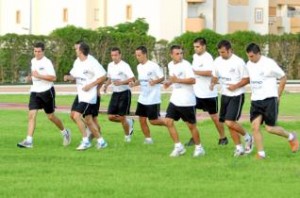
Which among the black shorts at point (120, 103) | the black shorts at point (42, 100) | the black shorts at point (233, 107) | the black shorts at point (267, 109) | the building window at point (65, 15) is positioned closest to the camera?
the black shorts at point (267, 109)

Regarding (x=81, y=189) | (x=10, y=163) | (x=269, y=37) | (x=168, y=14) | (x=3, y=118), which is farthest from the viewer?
(x=168, y=14)

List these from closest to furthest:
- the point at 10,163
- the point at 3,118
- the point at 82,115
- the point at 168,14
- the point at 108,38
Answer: the point at 10,163 → the point at 82,115 → the point at 3,118 → the point at 108,38 → the point at 168,14

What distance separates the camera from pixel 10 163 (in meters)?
15.8

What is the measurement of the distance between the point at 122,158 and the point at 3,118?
10542 mm

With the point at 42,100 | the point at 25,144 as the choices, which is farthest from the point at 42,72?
the point at 25,144

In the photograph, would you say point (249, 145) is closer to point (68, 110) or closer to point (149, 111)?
point (149, 111)

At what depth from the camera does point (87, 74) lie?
61.1ft

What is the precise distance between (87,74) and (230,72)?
2.83 meters

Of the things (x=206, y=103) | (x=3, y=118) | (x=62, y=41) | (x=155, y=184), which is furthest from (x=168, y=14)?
(x=155, y=184)

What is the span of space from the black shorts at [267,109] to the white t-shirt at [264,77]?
0.07 metres

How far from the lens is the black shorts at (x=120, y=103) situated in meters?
20.1

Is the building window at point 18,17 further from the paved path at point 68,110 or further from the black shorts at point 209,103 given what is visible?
the black shorts at point 209,103

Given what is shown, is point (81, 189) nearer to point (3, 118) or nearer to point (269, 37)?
point (3, 118)

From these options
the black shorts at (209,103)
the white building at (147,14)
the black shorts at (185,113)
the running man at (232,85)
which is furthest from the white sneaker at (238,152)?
the white building at (147,14)
